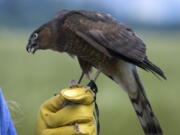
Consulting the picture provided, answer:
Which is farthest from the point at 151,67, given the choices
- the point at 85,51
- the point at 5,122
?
the point at 5,122

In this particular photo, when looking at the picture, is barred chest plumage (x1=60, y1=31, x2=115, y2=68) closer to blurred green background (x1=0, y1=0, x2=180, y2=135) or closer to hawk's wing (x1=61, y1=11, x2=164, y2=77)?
hawk's wing (x1=61, y1=11, x2=164, y2=77)

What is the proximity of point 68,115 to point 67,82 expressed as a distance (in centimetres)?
142

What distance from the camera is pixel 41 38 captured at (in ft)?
7.66

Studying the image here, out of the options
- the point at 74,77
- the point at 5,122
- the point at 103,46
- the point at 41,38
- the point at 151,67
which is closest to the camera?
the point at 5,122

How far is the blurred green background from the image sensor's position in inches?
125

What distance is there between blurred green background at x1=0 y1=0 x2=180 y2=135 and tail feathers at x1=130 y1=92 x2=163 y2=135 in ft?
3.10

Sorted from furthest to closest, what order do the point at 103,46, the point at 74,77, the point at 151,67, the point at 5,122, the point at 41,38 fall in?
the point at 74,77
the point at 41,38
the point at 103,46
the point at 151,67
the point at 5,122

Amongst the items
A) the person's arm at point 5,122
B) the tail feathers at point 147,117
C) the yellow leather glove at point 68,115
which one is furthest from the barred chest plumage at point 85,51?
the person's arm at point 5,122

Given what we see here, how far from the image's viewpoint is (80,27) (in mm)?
2244

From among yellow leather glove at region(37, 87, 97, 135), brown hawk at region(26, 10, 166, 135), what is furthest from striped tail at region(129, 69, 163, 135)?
yellow leather glove at region(37, 87, 97, 135)

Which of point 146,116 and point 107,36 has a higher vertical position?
point 107,36

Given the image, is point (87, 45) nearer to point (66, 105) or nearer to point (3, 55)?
point (66, 105)

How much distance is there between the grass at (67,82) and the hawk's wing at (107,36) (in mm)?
905

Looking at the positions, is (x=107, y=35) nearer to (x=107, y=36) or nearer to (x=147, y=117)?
(x=107, y=36)
